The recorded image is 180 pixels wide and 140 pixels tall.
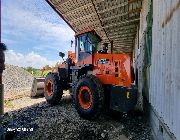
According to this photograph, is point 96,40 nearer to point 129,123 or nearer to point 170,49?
point 129,123

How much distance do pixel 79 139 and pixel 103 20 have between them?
826 cm

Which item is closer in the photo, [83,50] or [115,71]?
[115,71]

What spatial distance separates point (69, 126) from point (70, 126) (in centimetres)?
3

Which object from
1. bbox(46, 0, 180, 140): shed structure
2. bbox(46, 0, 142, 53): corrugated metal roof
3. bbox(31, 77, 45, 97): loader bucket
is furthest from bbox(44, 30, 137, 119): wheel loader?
bbox(31, 77, 45, 97): loader bucket

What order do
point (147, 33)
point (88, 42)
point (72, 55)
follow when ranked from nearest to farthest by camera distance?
point (147, 33) < point (88, 42) < point (72, 55)

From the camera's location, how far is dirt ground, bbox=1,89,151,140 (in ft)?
18.9

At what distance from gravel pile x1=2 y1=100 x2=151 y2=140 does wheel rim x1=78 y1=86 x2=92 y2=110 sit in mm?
428

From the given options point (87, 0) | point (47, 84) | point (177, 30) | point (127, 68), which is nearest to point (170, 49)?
point (177, 30)

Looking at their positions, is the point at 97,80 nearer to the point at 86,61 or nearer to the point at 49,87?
the point at 86,61

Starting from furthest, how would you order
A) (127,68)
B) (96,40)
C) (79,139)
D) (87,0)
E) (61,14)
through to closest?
(61,14) < (87,0) < (96,40) < (127,68) < (79,139)

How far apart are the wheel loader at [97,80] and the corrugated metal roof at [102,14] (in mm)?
2801

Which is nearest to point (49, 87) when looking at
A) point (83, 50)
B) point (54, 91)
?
point (54, 91)

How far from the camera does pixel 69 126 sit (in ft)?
20.6

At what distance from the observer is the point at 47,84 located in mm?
9117
